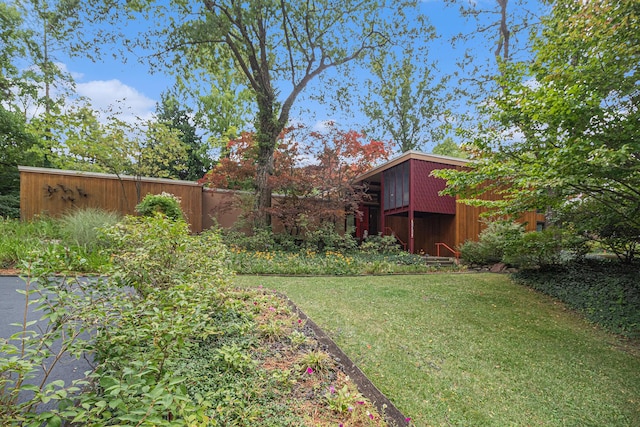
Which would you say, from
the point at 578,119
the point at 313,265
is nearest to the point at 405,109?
the point at 313,265

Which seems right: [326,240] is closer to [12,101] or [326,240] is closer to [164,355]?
[164,355]

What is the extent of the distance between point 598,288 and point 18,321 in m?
8.23

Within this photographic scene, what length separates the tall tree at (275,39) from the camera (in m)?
9.68

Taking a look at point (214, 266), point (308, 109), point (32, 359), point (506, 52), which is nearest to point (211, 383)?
point (32, 359)

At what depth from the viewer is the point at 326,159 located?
33.5 feet

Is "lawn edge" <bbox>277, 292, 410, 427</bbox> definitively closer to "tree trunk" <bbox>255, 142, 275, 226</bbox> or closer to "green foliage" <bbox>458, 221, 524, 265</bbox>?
"green foliage" <bbox>458, 221, 524, 265</bbox>

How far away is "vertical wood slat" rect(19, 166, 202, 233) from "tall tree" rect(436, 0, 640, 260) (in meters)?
10.5

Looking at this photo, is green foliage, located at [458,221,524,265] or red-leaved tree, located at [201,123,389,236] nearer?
green foliage, located at [458,221,524,265]

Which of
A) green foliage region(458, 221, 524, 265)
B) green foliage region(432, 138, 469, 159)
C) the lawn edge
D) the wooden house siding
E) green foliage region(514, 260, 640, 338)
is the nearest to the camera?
the lawn edge

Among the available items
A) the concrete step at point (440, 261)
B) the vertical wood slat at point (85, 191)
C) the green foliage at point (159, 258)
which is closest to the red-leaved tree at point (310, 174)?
the vertical wood slat at point (85, 191)

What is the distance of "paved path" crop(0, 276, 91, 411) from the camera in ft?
6.51

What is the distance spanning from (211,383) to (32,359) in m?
0.97

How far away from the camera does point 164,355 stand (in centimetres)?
146

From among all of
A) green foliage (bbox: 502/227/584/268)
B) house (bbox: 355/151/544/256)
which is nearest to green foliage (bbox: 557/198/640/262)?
green foliage (bbox: 502/227/584/268)
